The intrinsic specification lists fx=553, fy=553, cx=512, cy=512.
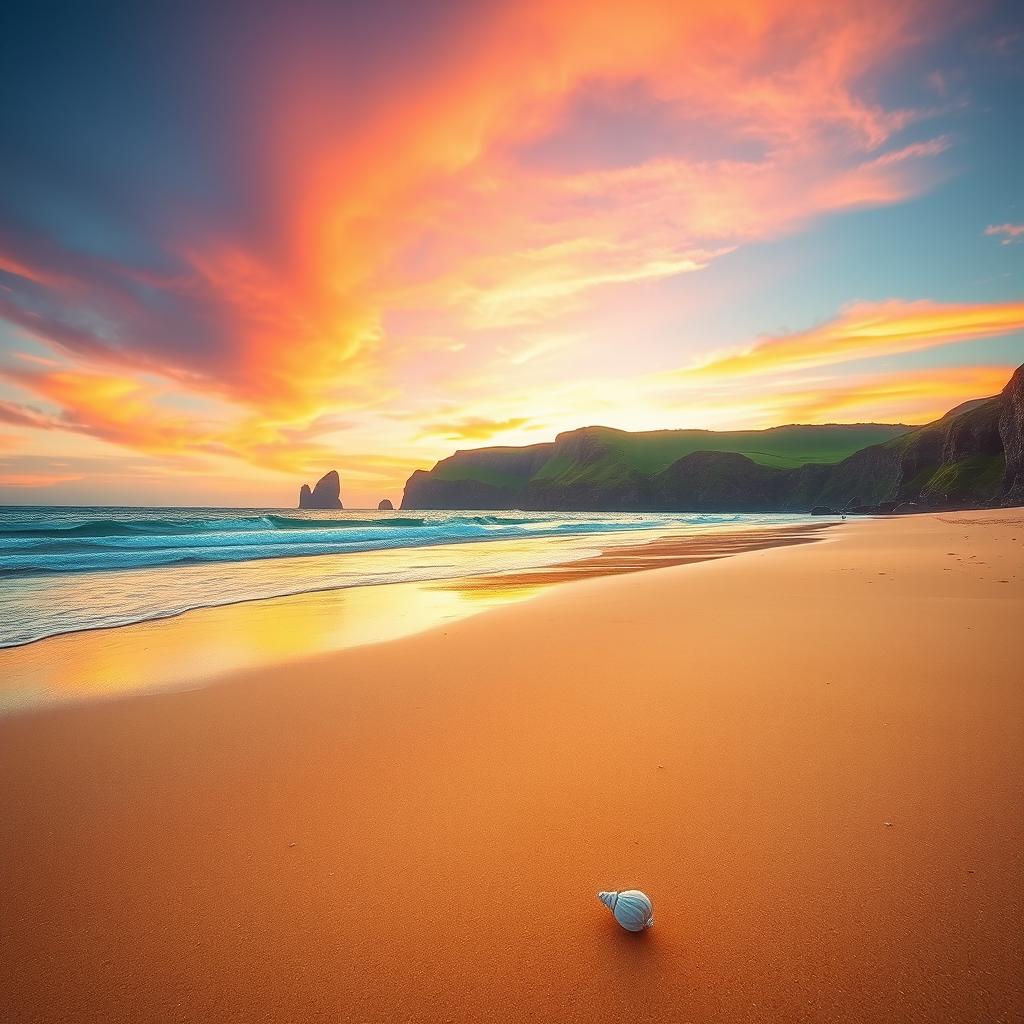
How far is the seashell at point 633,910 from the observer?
1463mm

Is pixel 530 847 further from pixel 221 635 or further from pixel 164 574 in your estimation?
pixel 164 574

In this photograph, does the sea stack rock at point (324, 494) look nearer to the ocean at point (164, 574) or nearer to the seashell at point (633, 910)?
the ocean at point (164, 574)

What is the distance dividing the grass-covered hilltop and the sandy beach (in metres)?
50.7

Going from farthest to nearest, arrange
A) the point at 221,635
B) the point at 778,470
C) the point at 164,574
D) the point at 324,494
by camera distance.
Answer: the point at 324,494
the point at 778,470
the point at 164,574
the point at 221,635

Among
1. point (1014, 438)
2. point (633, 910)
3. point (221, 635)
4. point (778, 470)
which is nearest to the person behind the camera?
point (633, 910)

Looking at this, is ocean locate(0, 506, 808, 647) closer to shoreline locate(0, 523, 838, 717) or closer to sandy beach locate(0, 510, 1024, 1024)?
shoreline locate(0, 523, 838, 717)

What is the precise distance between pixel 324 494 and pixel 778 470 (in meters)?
142

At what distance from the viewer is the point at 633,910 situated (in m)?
1.47

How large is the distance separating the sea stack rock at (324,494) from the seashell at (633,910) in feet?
645

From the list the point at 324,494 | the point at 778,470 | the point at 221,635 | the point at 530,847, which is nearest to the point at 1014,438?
the point at 221,635

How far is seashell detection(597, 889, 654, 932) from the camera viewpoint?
1.46m


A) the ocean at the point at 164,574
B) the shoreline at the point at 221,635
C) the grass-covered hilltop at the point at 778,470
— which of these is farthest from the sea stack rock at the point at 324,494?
the shoreline at the point at 221,635

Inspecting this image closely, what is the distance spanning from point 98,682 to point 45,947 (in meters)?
3.15

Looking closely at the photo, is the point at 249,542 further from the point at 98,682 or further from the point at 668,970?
the point at 668,970
